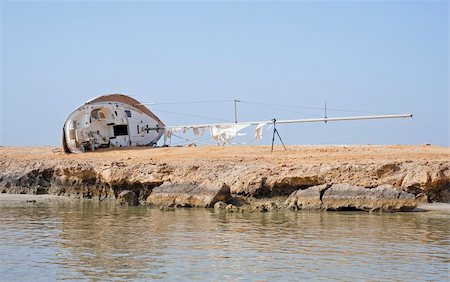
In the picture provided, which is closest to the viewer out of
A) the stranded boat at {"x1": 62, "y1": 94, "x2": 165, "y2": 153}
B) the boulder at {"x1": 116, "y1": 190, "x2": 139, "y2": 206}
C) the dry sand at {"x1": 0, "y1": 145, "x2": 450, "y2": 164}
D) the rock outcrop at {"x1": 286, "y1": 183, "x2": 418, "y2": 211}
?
the rock outcrop at {"x1": 286, "y1": 183, "x2": 418, "y2": 211}

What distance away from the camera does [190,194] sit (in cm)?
2188

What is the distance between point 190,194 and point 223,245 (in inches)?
273

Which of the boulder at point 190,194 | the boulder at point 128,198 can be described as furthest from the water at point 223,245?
the boulder at point 128,198

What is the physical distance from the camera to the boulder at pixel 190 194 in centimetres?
2136

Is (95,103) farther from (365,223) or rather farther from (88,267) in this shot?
(88,267)

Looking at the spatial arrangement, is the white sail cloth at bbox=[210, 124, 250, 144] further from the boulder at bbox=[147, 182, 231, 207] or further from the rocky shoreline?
the boulder at bbox=[147, 182, 231, 207]

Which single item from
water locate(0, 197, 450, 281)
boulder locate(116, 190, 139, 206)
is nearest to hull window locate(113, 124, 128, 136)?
boulder locate(116, 190, 139, 206)

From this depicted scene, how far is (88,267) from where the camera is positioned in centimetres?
1279

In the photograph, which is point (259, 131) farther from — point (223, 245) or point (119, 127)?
point (223, 245)

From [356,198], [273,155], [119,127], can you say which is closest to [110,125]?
[119,127]

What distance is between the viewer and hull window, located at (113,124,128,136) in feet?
114

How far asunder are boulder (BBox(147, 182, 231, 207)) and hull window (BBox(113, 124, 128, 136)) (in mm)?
12101

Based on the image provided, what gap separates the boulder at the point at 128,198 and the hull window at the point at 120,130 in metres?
11.3

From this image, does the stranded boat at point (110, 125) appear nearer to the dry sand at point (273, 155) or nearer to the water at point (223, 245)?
the dry sand at point (273, 155)
